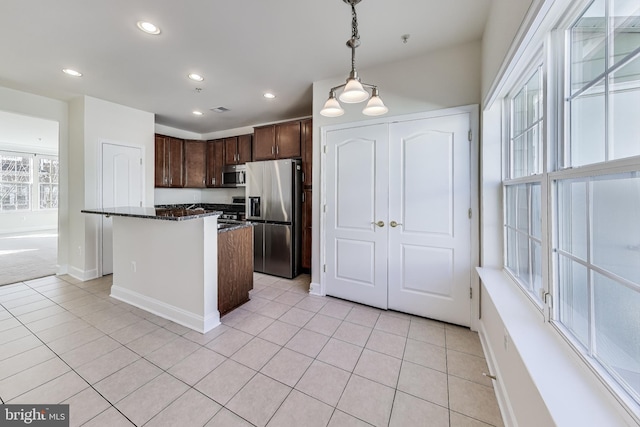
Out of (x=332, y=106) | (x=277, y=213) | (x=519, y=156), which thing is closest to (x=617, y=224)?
(x=519, y=156)

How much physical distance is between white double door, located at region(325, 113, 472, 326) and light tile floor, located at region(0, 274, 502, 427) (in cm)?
28

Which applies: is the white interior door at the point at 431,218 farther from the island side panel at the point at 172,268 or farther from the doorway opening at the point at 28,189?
the doorway opening at the point at 28,189

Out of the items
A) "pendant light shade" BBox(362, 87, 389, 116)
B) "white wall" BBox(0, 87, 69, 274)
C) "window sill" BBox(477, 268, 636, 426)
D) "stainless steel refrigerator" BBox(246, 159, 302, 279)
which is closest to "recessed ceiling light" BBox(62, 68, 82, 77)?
"white wall" BBox(0, 87, 69, 274)

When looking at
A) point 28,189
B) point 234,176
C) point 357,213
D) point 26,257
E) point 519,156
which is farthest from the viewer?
point 28,189

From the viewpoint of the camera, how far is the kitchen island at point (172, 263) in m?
2.30

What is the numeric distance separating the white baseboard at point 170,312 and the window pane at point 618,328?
2597mm

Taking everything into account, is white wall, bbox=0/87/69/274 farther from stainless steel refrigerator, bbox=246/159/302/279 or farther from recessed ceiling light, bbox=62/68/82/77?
stainless steel refrigerator, bbox=246/159/302/279

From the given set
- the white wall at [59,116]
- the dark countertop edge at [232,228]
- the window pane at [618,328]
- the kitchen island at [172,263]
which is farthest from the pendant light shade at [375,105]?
the white wall at [59,116]

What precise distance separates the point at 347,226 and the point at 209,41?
7.57ft

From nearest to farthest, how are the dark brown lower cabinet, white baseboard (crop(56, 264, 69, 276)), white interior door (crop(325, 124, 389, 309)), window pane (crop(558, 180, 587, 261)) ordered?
window pane (crop(558, 180, 587, 261)) < the dark brown lower cabinet < white interior door (crop(325, 124, 389, 309)) < white baseboard (crop(56, 264, 69, 276))

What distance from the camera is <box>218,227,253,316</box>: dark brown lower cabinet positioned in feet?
8.55

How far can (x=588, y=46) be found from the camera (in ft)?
3.36

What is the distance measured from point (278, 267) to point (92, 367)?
234cm

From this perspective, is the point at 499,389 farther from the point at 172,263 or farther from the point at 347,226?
the point at 172,263
